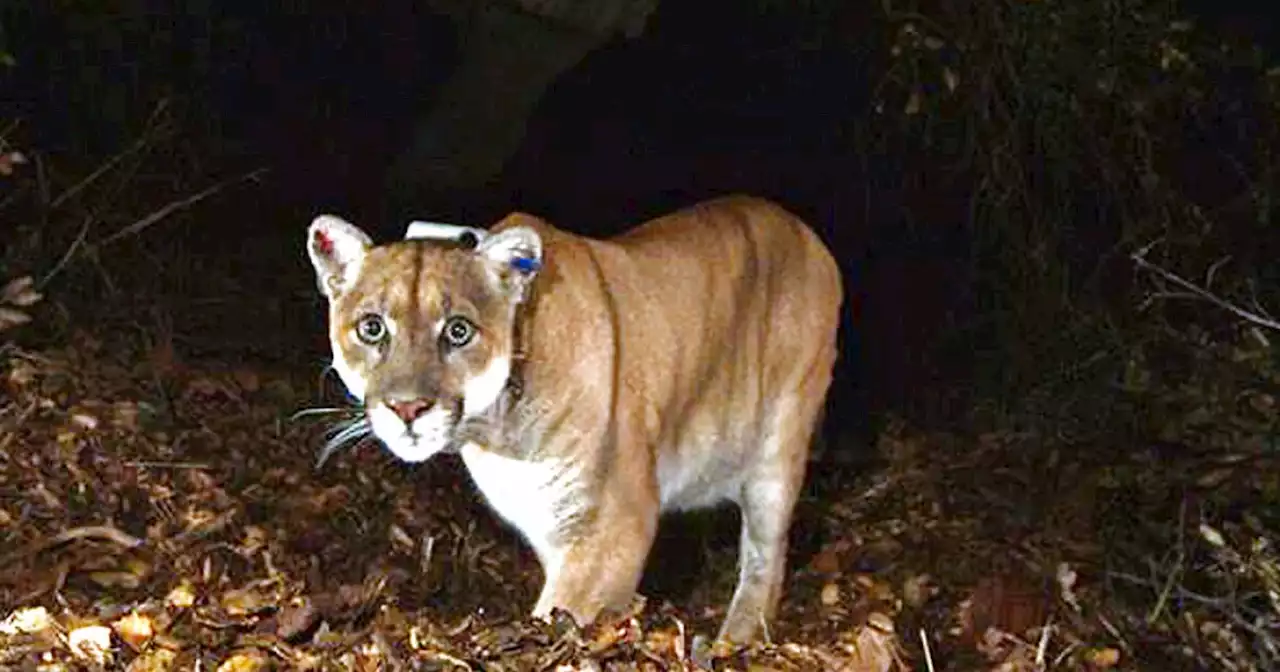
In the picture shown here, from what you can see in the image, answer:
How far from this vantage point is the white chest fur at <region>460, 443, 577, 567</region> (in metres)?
6.02

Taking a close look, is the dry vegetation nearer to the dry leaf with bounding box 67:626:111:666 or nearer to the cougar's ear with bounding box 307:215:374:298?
the dry leaf with bounding box 67:626:111:666

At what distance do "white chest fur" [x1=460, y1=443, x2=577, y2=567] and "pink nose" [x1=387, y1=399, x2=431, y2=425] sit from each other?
0.50 meters

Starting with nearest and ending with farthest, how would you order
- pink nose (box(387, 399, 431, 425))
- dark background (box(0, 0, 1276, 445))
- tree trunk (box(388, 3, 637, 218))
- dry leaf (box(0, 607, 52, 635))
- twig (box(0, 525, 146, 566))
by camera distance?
1. dry leaf (box(0, 607, 52, 635))
2. pink nose (box(387, 399, 431, 425))
3. twig (box(0, 525, 146, 566))
4. tree trunk (box(388, 3, 637, 218))
5. dark background (box(0, 0, 1276, 445))

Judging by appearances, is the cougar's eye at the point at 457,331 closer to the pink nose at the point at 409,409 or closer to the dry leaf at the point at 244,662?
the pink nose at the point at 409,409

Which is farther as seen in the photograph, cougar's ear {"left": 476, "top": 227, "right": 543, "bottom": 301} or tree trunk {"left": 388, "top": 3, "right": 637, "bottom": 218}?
tree trunk {"left": 388, "top": 3, "right": 637, "bottom": 218}

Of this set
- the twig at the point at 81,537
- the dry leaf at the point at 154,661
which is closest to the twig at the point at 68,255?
the twig at the point at 81,537

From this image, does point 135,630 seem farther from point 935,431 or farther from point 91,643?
point 935,431

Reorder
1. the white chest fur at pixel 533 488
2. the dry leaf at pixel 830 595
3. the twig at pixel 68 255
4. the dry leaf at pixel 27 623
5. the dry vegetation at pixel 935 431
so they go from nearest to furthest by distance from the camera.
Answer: the dry leaf at pixel 27 623
the white chest fur at pixel 533 488
the dry vegetation at pixel 935 431
the dry leaf at pixel 830 595
the twig at pixel 68 255

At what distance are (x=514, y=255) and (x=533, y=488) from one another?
658mm

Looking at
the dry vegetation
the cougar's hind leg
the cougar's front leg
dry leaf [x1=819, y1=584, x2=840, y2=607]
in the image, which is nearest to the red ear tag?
the dry vegetation

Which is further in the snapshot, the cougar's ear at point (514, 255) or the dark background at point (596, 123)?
the dark background at point (596, 123)

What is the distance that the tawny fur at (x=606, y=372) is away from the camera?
5711 millimetres

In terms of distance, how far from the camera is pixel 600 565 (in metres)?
6.06

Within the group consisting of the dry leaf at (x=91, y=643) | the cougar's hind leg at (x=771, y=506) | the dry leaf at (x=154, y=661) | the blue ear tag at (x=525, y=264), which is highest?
the blue ear tag at (x=525, y=264)
